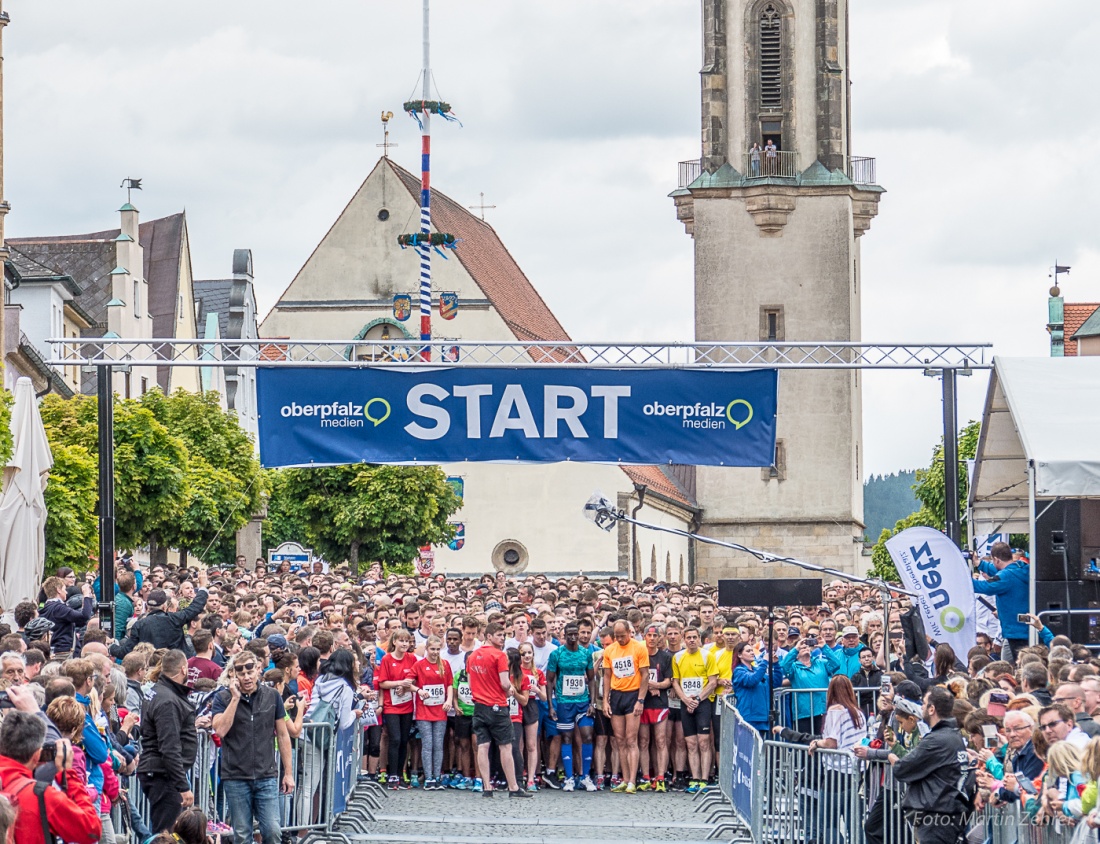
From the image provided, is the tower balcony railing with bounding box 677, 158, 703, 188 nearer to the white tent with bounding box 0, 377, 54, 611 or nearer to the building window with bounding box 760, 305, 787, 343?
the building window with bounding box 760, 305, 787, 343

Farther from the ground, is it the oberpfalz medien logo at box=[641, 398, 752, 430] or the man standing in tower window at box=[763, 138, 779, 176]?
the man standing in tower window at box=[763, 138, 779, 176]

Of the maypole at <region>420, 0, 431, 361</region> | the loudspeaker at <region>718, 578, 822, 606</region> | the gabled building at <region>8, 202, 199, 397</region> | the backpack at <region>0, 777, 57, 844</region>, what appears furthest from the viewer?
the gabled building at <region>8, 202, 199, 397</region>

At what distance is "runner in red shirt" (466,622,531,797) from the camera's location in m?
17.3

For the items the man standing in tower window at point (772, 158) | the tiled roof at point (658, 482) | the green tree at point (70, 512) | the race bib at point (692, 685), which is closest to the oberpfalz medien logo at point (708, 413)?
the race bib at point (692, 685)

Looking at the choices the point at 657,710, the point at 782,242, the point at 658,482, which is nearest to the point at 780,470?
the point at 782,242

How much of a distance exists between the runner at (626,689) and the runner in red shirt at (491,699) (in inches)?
42.0

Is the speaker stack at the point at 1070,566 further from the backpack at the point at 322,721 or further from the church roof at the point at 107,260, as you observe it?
the church roof at the point at 107,260

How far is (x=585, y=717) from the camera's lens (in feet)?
59.0

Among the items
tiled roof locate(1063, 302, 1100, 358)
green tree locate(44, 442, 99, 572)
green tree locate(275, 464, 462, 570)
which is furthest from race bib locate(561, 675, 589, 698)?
tiled roof locate(1063, 302, 1100, 358)

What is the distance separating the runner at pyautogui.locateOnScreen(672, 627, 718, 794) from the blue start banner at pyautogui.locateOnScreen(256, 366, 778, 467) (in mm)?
4080

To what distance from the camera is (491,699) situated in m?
17.3

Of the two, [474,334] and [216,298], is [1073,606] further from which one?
[216,298]

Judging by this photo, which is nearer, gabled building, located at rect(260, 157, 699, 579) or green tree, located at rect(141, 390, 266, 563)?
green tree, located at rect(141, 390, 266, 563)

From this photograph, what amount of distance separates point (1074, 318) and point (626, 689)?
50779mm
